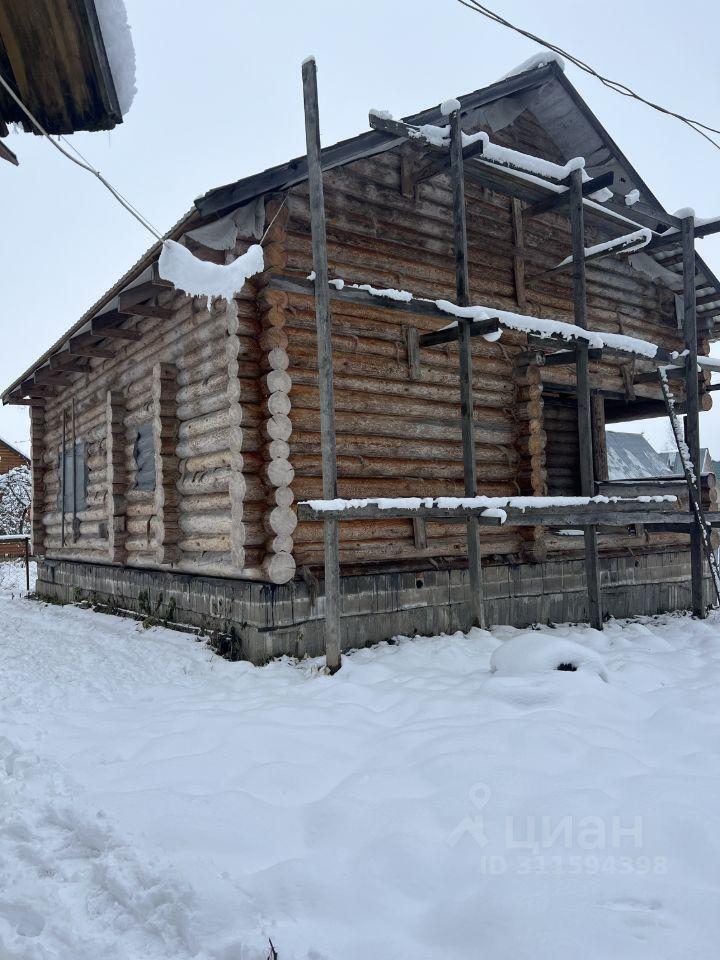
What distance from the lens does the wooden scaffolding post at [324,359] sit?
5746 millimetres

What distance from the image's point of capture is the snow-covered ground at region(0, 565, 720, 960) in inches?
89.7

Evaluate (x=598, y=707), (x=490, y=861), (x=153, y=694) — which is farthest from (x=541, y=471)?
(x=490, y=861)

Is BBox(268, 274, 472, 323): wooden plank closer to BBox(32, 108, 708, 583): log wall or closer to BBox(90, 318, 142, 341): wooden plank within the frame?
BBox(32, 108, 708, 583): log wall

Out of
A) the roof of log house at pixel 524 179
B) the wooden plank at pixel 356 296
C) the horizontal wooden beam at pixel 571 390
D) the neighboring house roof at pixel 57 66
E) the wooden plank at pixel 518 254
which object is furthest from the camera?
the horizontal wooden beam at pixel 571 390

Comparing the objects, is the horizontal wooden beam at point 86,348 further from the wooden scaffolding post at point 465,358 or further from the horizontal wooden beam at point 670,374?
the horizontal wooden beam at point 670,374

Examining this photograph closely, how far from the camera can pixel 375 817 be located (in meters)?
3.03

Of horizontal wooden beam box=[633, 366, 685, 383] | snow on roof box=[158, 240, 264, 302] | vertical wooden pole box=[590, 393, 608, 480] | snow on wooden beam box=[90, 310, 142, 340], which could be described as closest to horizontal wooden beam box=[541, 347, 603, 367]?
horizontal wooden beam box=[633, 366, 685, 383]

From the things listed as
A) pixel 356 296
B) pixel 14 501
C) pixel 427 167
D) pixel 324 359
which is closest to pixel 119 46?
pixel 324 359

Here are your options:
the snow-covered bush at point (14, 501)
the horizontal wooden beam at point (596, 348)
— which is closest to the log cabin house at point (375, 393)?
the horizontal wooden beam at point (596, 348)

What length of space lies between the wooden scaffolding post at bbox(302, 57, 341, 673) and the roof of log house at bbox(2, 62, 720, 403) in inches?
12.1

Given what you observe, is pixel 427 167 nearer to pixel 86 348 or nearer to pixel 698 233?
pixel 698 233

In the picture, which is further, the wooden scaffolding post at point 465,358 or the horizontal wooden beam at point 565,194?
the horizontal wooden beam at point 565,194

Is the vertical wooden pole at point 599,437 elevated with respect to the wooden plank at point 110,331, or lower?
lower

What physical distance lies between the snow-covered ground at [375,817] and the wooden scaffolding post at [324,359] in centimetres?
63
